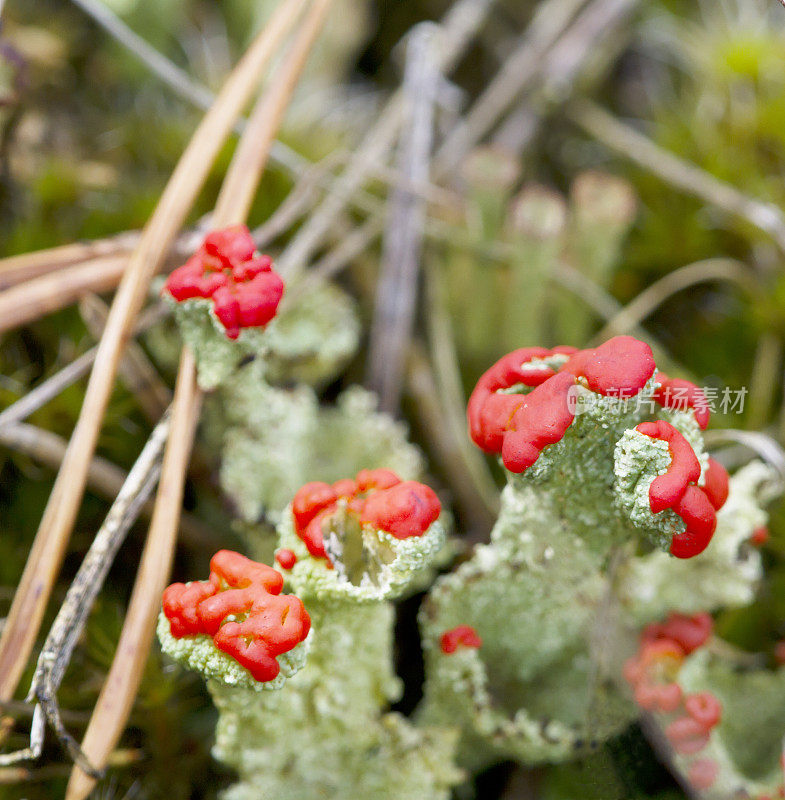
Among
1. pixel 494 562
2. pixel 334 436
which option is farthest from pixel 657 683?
pixel 334 436

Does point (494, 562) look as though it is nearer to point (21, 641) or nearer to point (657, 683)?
point (657, 683)

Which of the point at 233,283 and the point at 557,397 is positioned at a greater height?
the point at 233,283

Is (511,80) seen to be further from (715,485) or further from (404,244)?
(715,485)

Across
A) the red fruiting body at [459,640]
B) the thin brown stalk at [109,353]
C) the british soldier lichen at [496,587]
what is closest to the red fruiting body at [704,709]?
the british soldier lichen at [496,587]

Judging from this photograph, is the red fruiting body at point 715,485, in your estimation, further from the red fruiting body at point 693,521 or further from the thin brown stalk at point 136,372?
the thin brown stalk at point 136,372

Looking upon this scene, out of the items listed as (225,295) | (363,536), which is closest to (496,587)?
(363,536)
